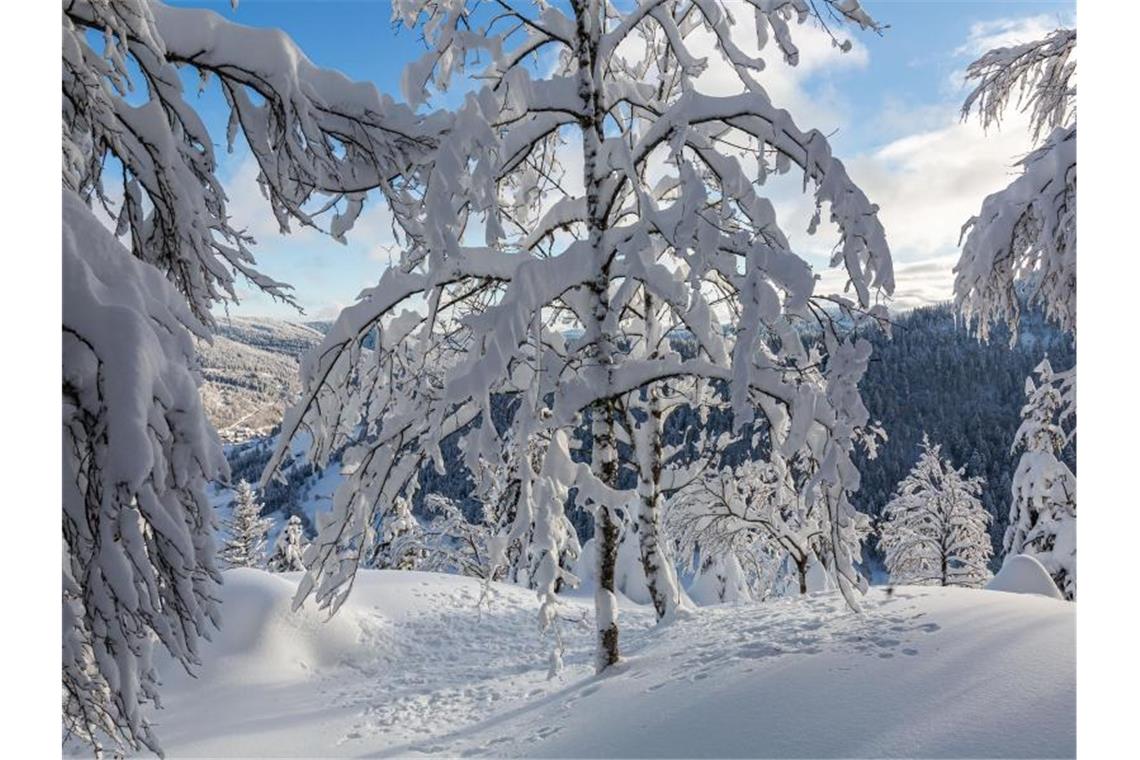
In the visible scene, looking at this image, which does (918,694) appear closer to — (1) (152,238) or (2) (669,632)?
(2) (669,632)

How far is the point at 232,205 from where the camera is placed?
A: 3.52 m

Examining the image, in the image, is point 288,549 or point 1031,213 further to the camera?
point 288,549

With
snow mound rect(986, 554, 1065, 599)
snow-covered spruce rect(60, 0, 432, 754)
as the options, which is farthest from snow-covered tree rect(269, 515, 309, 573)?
snow-covered spruce rect(60, 0, 432, 754)

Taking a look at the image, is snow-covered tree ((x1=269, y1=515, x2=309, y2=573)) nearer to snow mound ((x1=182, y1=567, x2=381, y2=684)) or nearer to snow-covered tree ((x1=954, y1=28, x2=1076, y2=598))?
snow mound ((x1=182, y1=567, x2=381, y2=684))

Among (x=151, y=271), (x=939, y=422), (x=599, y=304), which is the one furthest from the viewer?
(x=939, y=422)

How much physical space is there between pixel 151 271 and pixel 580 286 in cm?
311

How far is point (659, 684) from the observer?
13.4ft

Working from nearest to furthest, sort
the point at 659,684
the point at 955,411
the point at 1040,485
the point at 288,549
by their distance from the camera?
the point at 659,684 < the point at 1040,485 < the point at 288,549 < the point at 955,411

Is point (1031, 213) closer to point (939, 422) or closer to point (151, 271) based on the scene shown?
point (151, 271)

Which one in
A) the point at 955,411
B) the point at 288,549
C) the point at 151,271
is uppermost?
the point at 151,271

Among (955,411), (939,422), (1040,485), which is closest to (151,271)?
(1040,485)

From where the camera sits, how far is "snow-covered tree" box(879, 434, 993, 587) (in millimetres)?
21250

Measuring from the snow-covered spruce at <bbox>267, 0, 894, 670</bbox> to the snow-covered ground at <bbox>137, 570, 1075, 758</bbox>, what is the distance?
0.62 m
